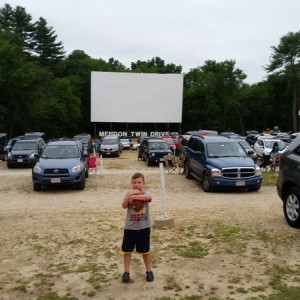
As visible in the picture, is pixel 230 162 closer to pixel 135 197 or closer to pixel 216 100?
pixel 135 197

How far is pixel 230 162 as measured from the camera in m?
14.2

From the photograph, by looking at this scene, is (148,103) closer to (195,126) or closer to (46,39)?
(195,126)

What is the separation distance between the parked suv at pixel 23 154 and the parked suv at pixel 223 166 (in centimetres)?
1064

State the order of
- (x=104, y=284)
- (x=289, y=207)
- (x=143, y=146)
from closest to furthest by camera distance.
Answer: (x=104, y=284), (x=289, y=207), (x=143, y=146)

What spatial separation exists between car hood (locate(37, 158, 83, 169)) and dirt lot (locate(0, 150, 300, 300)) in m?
2.89

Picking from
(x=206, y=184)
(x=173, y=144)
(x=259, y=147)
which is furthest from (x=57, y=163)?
(x=259, y=147)

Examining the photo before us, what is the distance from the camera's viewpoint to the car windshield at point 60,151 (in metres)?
15.7

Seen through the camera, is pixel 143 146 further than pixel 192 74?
No

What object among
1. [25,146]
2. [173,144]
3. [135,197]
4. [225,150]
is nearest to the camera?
[135,197]

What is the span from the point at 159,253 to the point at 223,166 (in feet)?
25.2

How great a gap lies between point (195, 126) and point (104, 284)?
7517 centimetres

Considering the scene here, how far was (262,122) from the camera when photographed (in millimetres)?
79312

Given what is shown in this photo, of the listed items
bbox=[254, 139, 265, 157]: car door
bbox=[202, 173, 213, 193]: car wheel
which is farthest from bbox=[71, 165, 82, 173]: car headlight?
bbox=[254, 139, 265, 157]: car door

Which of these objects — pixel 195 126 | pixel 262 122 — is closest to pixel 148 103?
pixel 195 126
